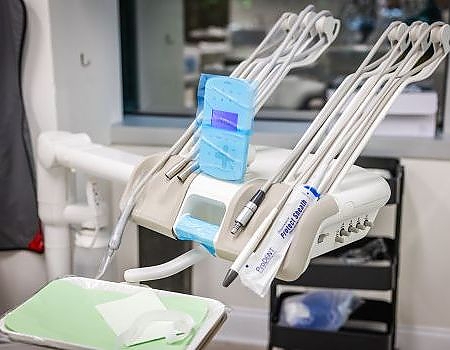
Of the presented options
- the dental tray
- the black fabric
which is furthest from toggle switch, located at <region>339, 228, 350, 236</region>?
the black fabric

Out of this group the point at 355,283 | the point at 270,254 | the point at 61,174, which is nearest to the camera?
the point at 270,254

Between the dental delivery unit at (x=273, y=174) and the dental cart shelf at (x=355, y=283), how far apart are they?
847mm

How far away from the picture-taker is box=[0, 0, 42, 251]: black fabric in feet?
6.56

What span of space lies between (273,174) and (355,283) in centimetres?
110

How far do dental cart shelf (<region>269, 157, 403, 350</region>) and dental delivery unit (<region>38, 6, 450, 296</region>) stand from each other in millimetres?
847

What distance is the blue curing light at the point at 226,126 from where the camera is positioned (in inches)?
38.1

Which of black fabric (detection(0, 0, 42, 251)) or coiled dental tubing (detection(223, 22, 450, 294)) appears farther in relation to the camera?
black fabric (detection(0, 0, 42, 251))

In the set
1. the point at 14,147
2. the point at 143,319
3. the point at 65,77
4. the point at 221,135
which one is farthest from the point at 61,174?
the point at 221,135

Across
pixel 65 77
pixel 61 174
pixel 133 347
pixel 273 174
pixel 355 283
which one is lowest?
pixel 355 283

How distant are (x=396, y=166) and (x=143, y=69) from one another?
127 centimetres

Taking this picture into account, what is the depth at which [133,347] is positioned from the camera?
104 centimetres

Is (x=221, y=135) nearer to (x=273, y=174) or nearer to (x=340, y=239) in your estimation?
(x=273, y=174)

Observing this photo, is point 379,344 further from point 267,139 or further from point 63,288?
point 63,288

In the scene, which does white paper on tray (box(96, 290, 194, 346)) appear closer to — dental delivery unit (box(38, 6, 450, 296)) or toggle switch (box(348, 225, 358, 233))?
dental delivery unit (box(38, 6, 450, 296))
